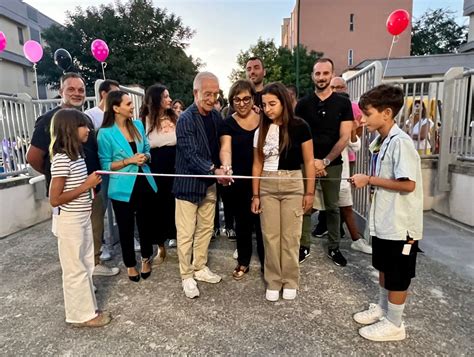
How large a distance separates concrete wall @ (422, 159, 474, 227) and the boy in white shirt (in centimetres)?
314

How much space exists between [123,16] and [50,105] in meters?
19.4

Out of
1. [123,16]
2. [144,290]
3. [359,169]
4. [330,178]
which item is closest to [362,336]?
[330,178]

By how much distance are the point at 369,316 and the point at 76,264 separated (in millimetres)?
2147

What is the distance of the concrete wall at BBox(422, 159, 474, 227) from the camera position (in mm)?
4535

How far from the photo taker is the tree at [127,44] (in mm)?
20788

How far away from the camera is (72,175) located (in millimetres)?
2311

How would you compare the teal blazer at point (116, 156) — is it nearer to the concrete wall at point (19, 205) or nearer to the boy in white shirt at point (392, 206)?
the boy in white shirt at point (392, 206)

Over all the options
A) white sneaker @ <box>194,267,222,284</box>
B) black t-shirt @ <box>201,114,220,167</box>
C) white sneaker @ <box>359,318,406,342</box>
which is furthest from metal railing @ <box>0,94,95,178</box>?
white sneaker @ <box>359,318,406,342</box>

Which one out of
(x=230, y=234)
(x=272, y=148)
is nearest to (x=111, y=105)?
(x=272, y=148)

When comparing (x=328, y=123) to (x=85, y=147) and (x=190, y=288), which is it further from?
(x=85, y=147)

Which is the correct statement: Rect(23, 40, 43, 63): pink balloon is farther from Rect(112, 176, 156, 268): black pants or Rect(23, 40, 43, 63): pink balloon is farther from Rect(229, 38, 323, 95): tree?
Rect(229, 38, 323, 95): tree

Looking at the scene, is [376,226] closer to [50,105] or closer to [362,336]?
[362,336]

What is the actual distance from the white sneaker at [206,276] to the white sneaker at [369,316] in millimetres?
1268

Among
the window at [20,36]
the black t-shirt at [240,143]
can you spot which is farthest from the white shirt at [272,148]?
the window at [20,36]
